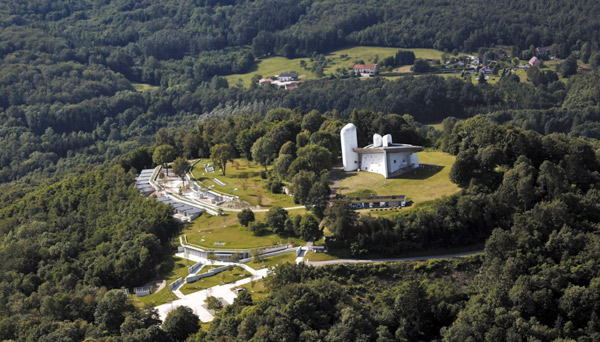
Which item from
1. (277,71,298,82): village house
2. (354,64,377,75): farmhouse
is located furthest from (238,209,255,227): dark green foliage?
(277,71,298,82): village house

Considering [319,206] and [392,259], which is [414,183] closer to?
[319,206]

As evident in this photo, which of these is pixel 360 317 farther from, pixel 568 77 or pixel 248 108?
pixel 568 77

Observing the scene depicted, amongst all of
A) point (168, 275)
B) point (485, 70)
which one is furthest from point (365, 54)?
point (168, 275)

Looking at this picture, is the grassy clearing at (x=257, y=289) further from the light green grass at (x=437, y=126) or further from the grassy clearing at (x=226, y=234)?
the light green grass at (x=437, y=126)

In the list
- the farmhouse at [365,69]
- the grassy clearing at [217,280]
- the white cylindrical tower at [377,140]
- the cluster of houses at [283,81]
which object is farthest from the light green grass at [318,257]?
the farmhouse at [365,69]

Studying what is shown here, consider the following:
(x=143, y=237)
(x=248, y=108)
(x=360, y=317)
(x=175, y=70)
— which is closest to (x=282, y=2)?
(x=175, y=70)
